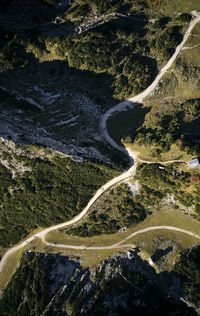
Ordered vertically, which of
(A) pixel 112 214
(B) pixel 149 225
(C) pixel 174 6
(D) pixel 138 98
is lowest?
(B) pixel 149 225

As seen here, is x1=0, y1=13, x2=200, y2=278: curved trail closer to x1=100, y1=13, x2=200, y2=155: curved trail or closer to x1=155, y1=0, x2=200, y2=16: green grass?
x1=100, y1=13, x2=200, y2=155: curved trail

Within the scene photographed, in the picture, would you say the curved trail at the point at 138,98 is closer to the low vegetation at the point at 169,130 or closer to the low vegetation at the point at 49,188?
the low vegetation at the point at 169,130

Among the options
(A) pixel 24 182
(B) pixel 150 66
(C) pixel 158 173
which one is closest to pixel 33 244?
(A) pixel 24 182

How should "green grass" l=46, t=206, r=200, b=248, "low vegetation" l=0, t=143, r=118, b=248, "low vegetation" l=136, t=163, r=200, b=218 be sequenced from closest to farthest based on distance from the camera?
"low vegetation" l=136, t=163, r=200, b=218, "low vegetation" l=0, t=143, r=118, b=248, "green grass" l=46, t=206, r=200, b=248

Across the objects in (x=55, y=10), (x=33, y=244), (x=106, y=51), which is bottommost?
(x=33, y=244)

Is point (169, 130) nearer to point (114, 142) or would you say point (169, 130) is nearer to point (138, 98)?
point (138, 98)

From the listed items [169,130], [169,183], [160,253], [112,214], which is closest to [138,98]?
[169,130]

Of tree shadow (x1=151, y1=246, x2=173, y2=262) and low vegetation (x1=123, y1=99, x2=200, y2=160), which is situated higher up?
low vegetation (x1=123, y1=99, x2=200, y2=160)

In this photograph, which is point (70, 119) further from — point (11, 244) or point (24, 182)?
point (11, 244)

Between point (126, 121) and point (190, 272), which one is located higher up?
point (126, 121)

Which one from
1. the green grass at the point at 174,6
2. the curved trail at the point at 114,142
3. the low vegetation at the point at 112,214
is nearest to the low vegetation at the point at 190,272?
the low vegetation at the point at 112,214

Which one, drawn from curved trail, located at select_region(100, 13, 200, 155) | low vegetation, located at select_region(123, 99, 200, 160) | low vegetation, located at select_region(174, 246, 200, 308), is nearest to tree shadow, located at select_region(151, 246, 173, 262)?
low vegetation, located at select_region(174, 246, 200, 308)
